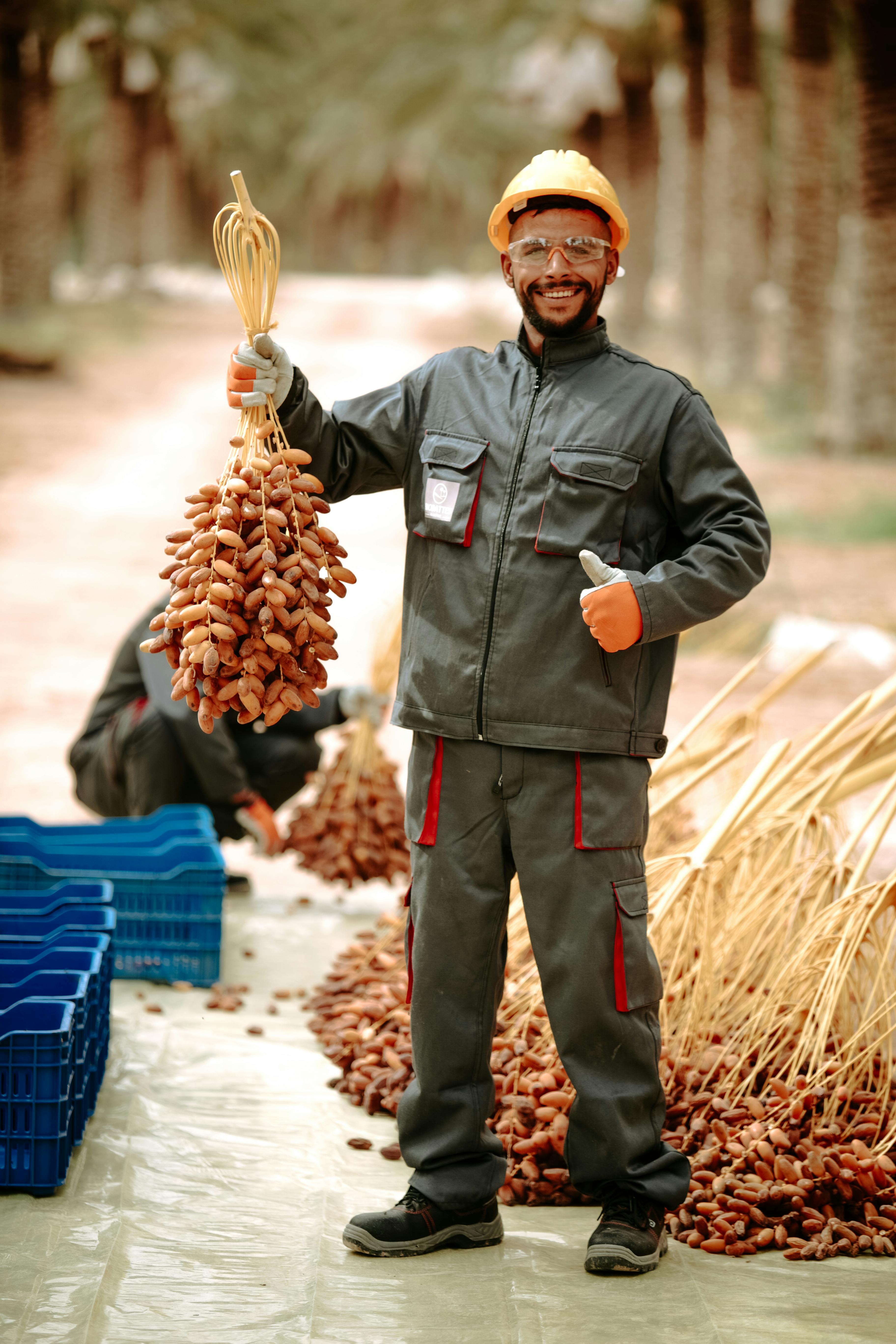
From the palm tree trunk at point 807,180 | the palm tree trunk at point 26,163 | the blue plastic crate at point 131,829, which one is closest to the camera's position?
the blue plastic crate at point 131,829

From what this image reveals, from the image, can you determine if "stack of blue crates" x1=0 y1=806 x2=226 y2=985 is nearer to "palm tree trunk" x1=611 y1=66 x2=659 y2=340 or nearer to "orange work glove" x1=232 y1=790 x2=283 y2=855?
"orange work glove" x1=232 y1=790 x2=283 y2=855

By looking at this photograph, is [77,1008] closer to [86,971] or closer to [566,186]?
[86,971]

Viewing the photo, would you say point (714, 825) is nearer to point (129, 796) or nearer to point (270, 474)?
point (270, 474)

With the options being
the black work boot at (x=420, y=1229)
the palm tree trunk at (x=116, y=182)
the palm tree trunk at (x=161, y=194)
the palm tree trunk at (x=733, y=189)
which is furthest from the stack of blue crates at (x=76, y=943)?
the palm tree trunk at (x=161, y=194)

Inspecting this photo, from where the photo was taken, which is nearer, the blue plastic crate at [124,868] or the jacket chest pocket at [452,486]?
the jacket chest pocket at [452,486]

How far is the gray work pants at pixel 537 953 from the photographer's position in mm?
1866

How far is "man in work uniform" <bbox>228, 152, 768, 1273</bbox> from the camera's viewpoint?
6.11 feet

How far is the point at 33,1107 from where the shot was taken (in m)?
1.99

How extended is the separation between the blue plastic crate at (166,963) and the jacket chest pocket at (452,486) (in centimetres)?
140

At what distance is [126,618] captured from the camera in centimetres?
759

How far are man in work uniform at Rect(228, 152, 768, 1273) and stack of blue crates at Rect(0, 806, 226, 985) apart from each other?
3.51 feet

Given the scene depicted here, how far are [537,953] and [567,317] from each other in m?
0.89

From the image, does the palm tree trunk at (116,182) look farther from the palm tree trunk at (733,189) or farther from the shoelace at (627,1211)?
the shoelace at (627,1211)

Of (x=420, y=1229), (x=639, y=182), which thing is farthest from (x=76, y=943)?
(x=639, y=182)
